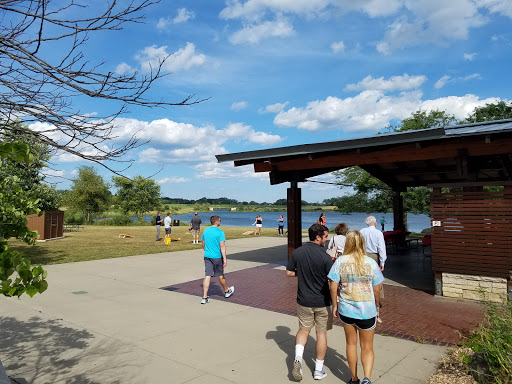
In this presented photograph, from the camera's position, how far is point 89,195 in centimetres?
5216

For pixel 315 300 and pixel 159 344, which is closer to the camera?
pixel 315 300

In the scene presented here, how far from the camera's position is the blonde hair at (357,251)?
12.5 ft

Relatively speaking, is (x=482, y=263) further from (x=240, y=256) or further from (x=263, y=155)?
(x=240, y=256)

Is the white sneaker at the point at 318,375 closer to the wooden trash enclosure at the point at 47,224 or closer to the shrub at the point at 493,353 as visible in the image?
the shrub at the point at 493,353

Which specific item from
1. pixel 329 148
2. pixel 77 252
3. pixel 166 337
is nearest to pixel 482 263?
pixel 329 148

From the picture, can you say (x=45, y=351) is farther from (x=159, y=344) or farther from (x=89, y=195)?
(x=89, y=195)

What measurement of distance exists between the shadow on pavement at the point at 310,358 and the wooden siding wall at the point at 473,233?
4.11m

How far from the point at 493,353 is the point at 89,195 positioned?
5484 cm

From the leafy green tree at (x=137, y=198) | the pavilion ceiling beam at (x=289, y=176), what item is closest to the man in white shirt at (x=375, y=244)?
the pavilion ceiling beam at (x=289, y=176)

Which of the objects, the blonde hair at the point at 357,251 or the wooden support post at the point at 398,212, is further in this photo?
the wooden support post at the point at 398,212

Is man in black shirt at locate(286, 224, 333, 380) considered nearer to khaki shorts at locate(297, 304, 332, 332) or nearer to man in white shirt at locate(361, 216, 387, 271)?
khaki shorts at locate(297, 304, 332, 332)

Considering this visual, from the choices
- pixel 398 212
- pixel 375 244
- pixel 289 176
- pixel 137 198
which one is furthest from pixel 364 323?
pixel 137 198

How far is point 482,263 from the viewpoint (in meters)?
7.48

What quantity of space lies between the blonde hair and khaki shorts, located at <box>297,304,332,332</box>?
70 centimetres
